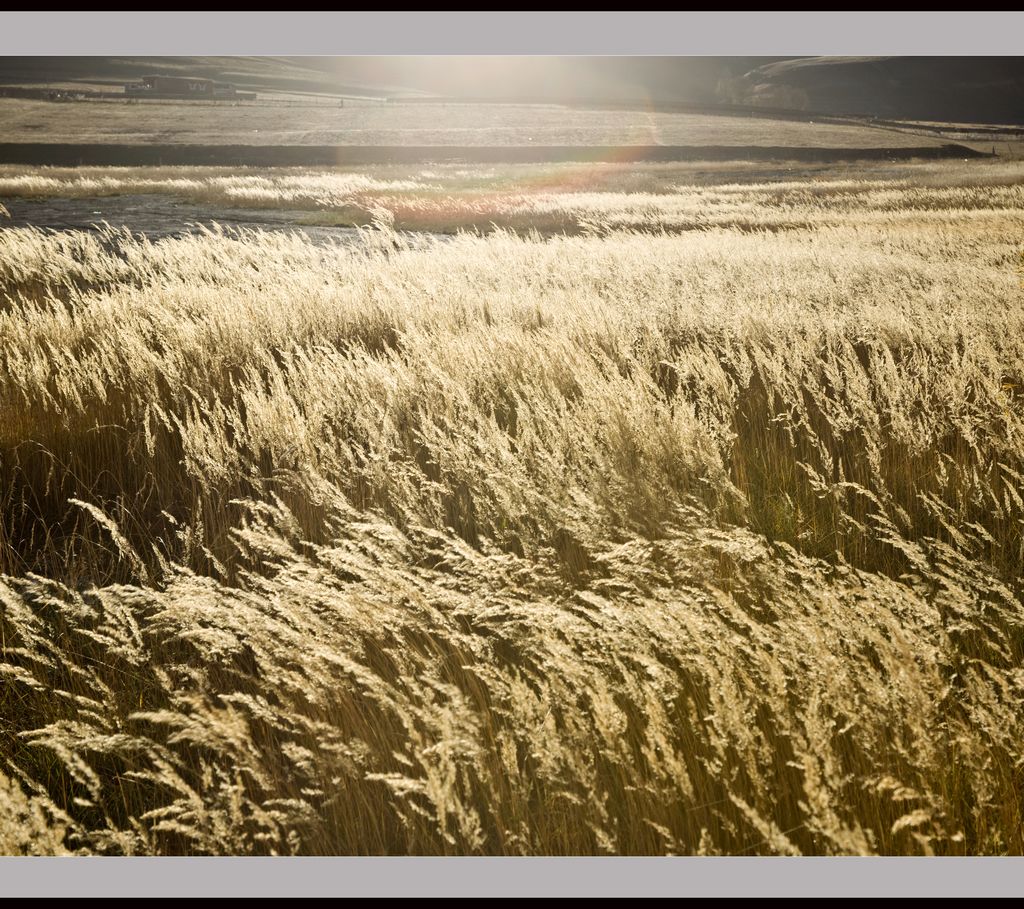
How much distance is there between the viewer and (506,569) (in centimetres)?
215

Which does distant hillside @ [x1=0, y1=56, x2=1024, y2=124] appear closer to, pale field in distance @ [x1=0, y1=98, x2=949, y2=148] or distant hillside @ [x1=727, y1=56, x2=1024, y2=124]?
distant hillside @ [x1=727, y1=56, x2=1024, y2=124]

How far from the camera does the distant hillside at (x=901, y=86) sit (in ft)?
22.8

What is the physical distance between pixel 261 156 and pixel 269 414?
9.56m

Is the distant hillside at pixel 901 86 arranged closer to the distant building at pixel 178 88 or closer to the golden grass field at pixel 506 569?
the golden grass field at pixel 506 569

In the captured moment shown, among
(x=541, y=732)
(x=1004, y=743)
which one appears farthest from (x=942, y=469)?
(x=541, y=732)

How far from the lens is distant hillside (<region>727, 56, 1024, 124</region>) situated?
6.96 metres

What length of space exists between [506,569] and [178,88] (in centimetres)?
835

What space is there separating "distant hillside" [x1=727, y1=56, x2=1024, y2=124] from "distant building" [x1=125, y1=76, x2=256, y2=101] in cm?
661

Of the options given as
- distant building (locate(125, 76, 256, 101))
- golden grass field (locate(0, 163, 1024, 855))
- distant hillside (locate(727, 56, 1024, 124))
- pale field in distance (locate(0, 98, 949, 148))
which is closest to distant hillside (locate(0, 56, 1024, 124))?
distant hillside (locate(727, 56, 1024, 124))

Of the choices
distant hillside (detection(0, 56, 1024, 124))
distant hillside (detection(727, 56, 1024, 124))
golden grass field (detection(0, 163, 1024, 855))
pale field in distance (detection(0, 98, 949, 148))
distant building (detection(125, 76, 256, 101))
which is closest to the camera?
golden grass field (detection(0, 163, 1024, 855))

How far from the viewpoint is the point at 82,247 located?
716 cm

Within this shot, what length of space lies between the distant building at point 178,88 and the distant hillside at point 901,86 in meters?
6.61

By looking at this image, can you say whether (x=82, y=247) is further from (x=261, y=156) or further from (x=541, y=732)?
(x=541, y=732)

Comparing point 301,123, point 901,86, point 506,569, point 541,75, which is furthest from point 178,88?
point 901,86
